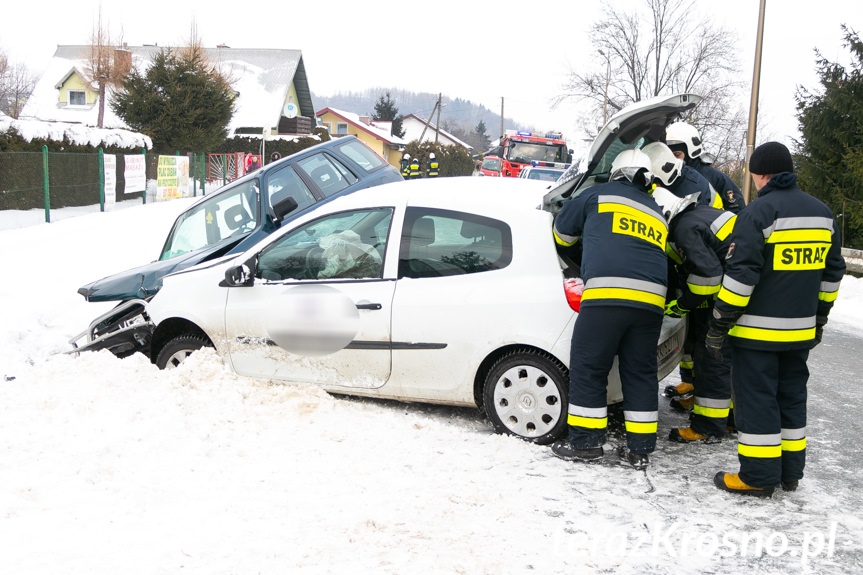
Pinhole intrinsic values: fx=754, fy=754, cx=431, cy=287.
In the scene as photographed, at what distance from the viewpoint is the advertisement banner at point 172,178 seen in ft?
72.4

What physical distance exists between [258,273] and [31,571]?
2.71 metres

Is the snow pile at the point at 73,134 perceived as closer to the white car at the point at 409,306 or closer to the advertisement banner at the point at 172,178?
the advertisement banner at the point at 172,178

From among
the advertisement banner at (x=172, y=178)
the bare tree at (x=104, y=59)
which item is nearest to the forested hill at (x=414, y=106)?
the bare tree at (x=104, y=59)

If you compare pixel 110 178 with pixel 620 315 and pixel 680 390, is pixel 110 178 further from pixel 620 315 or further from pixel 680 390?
pixel 620 315

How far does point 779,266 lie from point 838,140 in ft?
42.5

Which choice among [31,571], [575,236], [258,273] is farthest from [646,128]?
[31,571]

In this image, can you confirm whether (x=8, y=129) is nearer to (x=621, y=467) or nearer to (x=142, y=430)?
(x=142, y=430)

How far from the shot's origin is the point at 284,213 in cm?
751

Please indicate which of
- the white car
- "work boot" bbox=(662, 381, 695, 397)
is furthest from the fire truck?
the white car

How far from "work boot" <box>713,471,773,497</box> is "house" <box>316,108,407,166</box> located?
205 feet

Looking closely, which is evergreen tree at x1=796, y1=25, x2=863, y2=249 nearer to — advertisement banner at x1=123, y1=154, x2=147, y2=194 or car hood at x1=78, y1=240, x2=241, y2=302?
car hood at x1=78, y1=240, x2=241, y2=302

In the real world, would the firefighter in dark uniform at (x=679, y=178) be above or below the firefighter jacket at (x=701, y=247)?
above

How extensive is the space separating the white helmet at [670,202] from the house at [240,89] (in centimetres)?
4294

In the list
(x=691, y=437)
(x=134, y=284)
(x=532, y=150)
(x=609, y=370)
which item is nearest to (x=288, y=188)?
(x=134, y=284)
